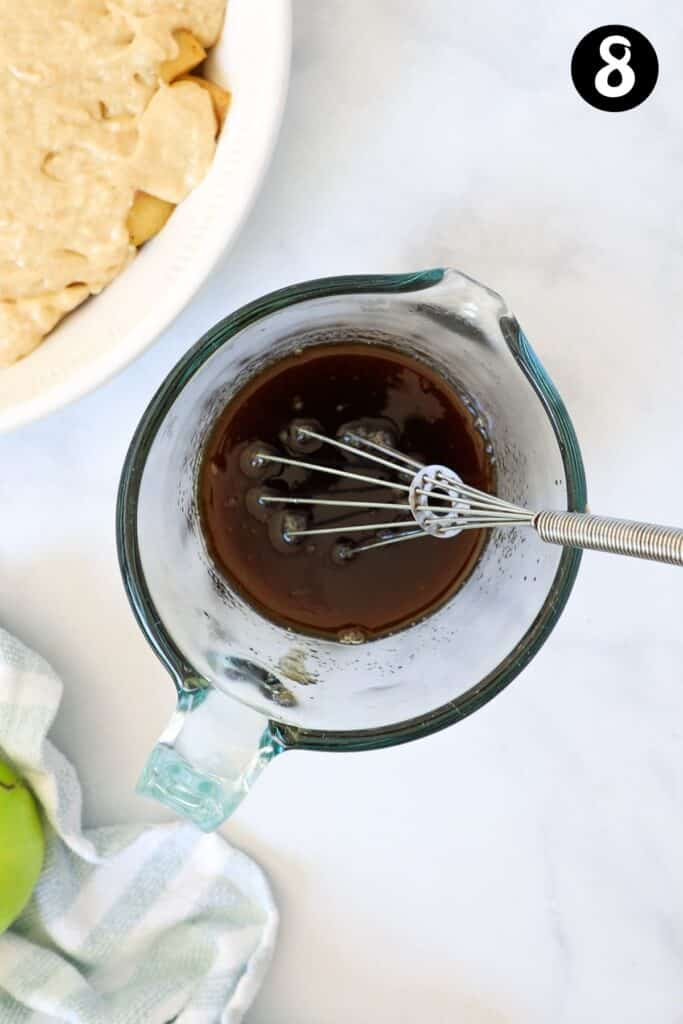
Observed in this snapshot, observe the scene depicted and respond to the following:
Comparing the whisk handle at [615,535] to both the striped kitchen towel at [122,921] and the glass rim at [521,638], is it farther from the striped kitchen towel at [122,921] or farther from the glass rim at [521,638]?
the striped kitchen towel at [122,921]

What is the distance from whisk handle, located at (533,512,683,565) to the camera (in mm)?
389

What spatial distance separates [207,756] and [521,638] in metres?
0.17

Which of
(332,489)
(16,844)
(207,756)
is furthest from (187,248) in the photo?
(16,844)

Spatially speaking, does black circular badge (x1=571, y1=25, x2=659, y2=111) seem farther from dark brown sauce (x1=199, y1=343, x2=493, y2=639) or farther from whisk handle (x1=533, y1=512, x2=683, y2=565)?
whisk handle (x1=533, y1=512, x2=683, y2=565)

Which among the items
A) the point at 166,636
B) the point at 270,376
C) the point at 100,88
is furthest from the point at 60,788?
the point at 100,88

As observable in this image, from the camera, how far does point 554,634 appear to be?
74 cm

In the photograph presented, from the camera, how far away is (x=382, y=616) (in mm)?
608

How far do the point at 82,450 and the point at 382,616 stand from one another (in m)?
0.25

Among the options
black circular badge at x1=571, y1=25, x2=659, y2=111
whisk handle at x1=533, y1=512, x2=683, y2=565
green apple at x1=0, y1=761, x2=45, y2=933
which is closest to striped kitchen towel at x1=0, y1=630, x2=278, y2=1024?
green apple at x1=0, y1=761, x2=45, y2=933

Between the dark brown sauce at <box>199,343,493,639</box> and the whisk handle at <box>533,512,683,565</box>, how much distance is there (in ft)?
0.49

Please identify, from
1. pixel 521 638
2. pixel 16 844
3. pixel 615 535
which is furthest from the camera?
pixel 16 844

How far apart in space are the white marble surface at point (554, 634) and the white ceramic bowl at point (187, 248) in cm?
7

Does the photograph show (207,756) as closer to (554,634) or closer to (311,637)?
(311,637)

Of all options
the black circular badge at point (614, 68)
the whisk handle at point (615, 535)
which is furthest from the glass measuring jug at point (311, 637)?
the black circular badge at point (614, 68)
